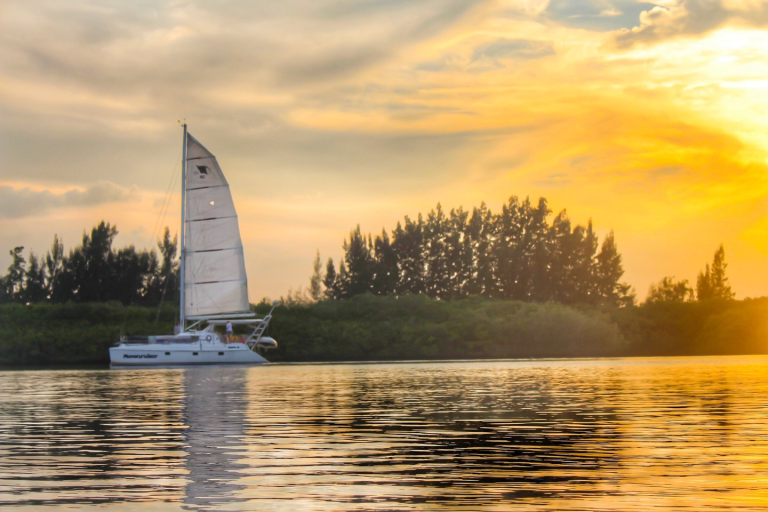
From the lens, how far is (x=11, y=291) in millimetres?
121250

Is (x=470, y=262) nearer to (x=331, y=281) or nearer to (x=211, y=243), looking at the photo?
(x=331, y=281)

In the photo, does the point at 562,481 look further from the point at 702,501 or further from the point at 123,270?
the point at 123,270

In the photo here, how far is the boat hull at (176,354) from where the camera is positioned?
71625 mm

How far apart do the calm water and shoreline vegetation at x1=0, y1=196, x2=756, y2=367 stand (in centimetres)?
6208

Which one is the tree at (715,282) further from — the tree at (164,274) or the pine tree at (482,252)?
the tree at (164,274)

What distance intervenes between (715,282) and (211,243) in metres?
101

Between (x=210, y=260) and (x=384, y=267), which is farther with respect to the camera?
(x=384, y=267)

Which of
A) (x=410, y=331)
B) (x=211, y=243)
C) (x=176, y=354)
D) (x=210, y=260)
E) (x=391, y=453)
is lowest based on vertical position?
(x=391, y=453)

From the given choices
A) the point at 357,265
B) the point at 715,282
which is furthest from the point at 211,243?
the point at 715,282

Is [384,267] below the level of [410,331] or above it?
above

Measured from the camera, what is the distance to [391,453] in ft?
53.9

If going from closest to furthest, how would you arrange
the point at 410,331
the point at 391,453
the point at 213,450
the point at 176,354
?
the point at 391,453 < the point at 213,450 < the point at 176,354 < the point at 410,331

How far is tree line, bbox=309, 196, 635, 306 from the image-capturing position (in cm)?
12719

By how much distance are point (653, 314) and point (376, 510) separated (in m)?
104
